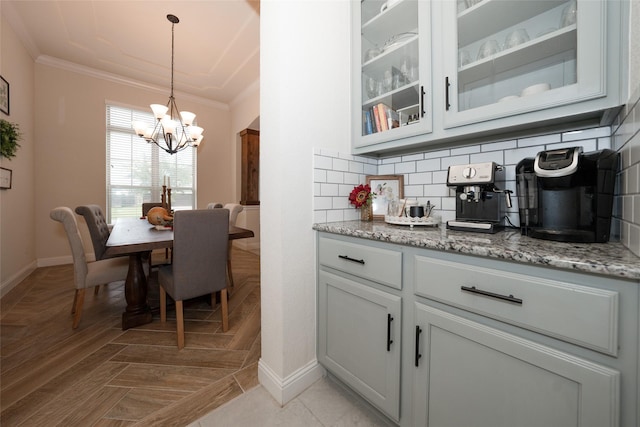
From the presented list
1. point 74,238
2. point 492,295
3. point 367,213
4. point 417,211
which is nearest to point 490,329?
point 492,295

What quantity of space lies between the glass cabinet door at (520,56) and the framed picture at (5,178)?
419cm

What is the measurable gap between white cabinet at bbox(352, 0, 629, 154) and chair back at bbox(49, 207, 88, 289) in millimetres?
2210

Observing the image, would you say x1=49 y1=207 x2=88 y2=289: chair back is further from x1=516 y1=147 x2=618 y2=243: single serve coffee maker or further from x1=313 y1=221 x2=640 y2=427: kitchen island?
x1=516 y1=147 x2=618 y2=243: single serve coffee maker

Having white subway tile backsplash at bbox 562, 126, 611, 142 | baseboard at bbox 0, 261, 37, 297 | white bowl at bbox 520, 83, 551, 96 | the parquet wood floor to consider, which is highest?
white bowl at bbox 520, 83, 551, 96

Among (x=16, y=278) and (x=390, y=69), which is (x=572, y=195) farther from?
(x=16, y=278)

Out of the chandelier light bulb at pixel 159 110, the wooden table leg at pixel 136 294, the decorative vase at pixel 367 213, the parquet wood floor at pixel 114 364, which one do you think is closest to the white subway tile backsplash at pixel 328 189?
the decorative vase at pixel 367 213

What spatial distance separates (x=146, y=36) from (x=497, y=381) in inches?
180

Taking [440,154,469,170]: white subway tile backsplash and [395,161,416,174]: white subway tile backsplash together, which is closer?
[440,154,469,170]: white subway tile backsplash

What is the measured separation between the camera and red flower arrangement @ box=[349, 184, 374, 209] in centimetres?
150

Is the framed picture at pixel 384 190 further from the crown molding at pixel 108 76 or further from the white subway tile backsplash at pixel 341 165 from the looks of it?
the crown molding at pixel 108 76

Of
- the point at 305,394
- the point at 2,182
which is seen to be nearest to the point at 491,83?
the point at 305,394

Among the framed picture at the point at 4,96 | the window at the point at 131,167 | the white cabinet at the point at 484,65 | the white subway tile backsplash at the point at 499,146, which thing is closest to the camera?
the white cabinet at the point at 484,65

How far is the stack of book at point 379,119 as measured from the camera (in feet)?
4.74

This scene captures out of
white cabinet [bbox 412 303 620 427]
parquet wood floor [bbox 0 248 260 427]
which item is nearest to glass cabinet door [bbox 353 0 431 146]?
white cabinet [bbox 412 303 620 427]
